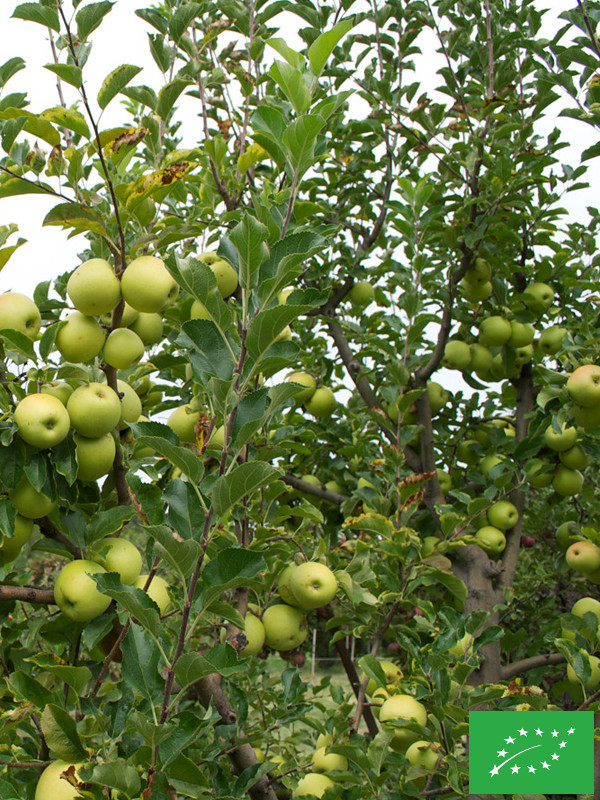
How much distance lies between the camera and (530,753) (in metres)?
1.29

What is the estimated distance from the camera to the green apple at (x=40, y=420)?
3.96 ft

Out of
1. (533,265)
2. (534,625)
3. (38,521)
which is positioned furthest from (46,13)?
(534,625)

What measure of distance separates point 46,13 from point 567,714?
1707mm

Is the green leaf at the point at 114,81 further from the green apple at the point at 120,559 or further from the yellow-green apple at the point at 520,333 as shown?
the yellow-green apple at the point at 520,333

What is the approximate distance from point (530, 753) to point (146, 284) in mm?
1187

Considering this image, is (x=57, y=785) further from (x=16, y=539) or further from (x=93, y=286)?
(x=93, y=286)

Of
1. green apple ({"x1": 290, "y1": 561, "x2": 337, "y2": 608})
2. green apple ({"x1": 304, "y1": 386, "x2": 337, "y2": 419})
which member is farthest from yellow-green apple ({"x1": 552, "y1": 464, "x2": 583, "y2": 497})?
green apple ({"x1": 290, "y1": 561, "x2": 337, "y2": 608})

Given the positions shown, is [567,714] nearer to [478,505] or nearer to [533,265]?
[478,505]

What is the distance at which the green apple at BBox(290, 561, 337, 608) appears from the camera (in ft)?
5.68

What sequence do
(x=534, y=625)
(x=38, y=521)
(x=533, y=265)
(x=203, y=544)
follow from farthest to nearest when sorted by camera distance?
(x=534, y=625), (x=533, y=265), (x=38, y=521), (x=203, y=544)

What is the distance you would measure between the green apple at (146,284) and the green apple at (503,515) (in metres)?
1.82

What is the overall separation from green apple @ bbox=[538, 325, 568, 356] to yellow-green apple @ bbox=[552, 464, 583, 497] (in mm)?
526

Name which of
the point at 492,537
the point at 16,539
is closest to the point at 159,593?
the point at 16,539

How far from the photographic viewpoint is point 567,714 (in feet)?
4.34
